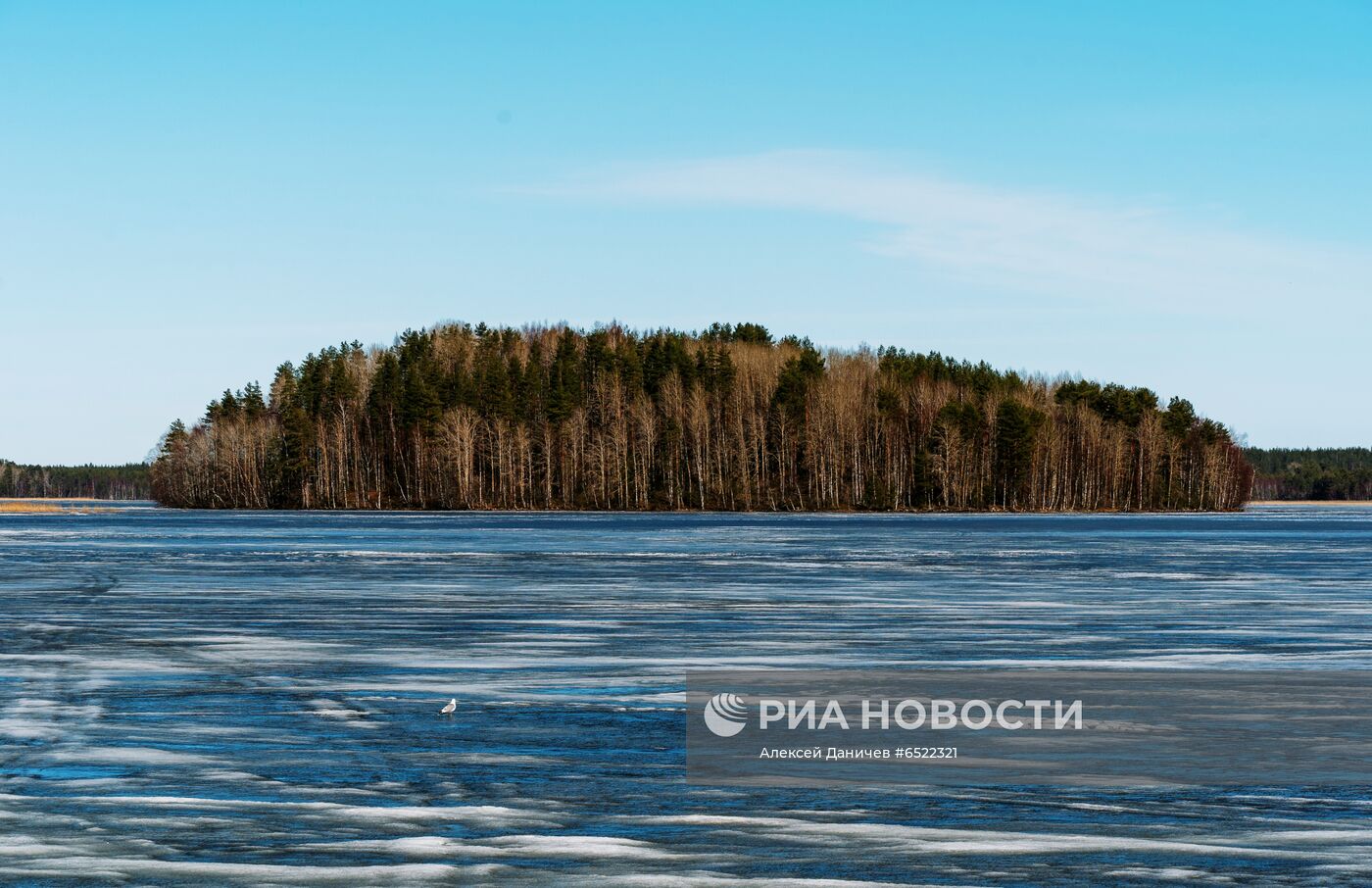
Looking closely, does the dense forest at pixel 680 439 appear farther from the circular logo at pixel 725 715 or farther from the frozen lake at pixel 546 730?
the circular logo at pixel 725 715

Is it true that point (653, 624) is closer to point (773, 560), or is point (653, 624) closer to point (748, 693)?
point (748, 693)

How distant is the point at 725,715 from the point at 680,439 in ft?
396

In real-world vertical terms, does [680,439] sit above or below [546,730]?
above

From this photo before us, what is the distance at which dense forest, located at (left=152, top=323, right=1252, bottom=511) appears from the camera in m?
→ 132

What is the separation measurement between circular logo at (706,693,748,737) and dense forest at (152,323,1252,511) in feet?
381

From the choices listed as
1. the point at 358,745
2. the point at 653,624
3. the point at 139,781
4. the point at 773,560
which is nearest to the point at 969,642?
the point at 653,624

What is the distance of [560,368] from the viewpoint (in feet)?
462

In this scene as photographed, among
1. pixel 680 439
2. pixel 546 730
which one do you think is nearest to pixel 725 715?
pixel 546 730

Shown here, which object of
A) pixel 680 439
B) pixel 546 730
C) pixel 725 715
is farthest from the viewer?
pixel 680 439

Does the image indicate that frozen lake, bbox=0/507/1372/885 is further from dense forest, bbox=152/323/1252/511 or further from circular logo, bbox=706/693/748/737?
dense forest, bbox=152/323/1252/511

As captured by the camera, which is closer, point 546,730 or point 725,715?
point 546,730

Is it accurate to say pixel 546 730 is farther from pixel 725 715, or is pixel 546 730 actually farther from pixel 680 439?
pixel 680 439

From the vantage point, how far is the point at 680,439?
13300 centimetres

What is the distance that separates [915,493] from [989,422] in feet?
30.8
